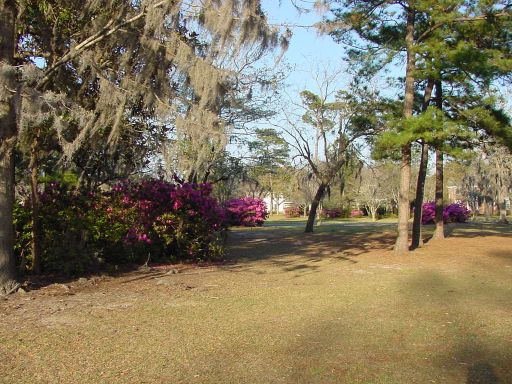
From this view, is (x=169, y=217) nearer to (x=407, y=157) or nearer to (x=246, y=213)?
(x=407, y=157)

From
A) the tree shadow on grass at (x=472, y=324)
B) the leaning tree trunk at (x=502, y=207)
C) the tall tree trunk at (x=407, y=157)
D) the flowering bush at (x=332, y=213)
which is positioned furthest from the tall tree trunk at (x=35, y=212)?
the flowering bush at (x=332, y=213)

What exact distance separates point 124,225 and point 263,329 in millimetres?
5160

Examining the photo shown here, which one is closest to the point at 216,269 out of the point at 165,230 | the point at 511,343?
the point at 165,230

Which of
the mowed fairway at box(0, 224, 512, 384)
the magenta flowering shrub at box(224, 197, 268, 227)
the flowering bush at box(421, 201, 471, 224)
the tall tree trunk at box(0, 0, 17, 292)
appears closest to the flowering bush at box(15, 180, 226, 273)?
the mowed fairway at box(0, 224, 512, 384)

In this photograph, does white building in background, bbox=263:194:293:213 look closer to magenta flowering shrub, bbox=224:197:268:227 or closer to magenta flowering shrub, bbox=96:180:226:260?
magenta flowering shrub, bbox=224:197:268:227

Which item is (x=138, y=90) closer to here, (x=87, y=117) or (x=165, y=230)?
(x=87, y=117)

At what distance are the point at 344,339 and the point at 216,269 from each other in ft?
17.8

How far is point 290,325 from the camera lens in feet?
17.8

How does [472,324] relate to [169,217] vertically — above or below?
below

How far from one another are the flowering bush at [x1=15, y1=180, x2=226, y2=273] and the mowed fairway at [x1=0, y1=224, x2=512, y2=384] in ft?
2.73

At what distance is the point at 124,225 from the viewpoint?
9.62 metres

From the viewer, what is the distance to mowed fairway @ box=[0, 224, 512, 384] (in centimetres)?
395

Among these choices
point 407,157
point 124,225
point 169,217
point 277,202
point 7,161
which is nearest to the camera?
point 7,161

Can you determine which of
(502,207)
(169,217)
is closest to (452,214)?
(502,207)
